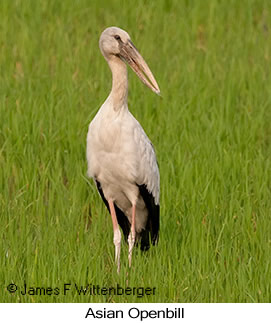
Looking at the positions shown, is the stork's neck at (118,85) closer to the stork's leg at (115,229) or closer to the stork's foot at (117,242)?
the stork's leg at (115,229)

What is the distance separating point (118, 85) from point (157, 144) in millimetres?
1730

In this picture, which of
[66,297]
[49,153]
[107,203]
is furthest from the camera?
[49,153]

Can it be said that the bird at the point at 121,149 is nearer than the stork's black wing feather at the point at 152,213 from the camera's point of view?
Yes

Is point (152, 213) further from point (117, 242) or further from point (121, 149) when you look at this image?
point (121, 149)

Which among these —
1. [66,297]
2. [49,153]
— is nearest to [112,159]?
[66,297]

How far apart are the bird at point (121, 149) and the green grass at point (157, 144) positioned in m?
0.25

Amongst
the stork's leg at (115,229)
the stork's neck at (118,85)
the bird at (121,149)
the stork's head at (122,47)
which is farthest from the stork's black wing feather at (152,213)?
the stork's head at (122,47)

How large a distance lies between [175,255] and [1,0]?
19.1ft

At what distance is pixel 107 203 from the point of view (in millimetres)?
6219

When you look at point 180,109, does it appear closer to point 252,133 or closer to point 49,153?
point 252,133

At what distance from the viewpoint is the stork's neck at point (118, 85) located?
571 centimetres

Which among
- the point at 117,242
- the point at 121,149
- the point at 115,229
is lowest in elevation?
the point at 117,242

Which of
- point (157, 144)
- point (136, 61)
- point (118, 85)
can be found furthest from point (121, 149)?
point (157, 144)

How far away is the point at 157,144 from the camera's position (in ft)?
24.4
